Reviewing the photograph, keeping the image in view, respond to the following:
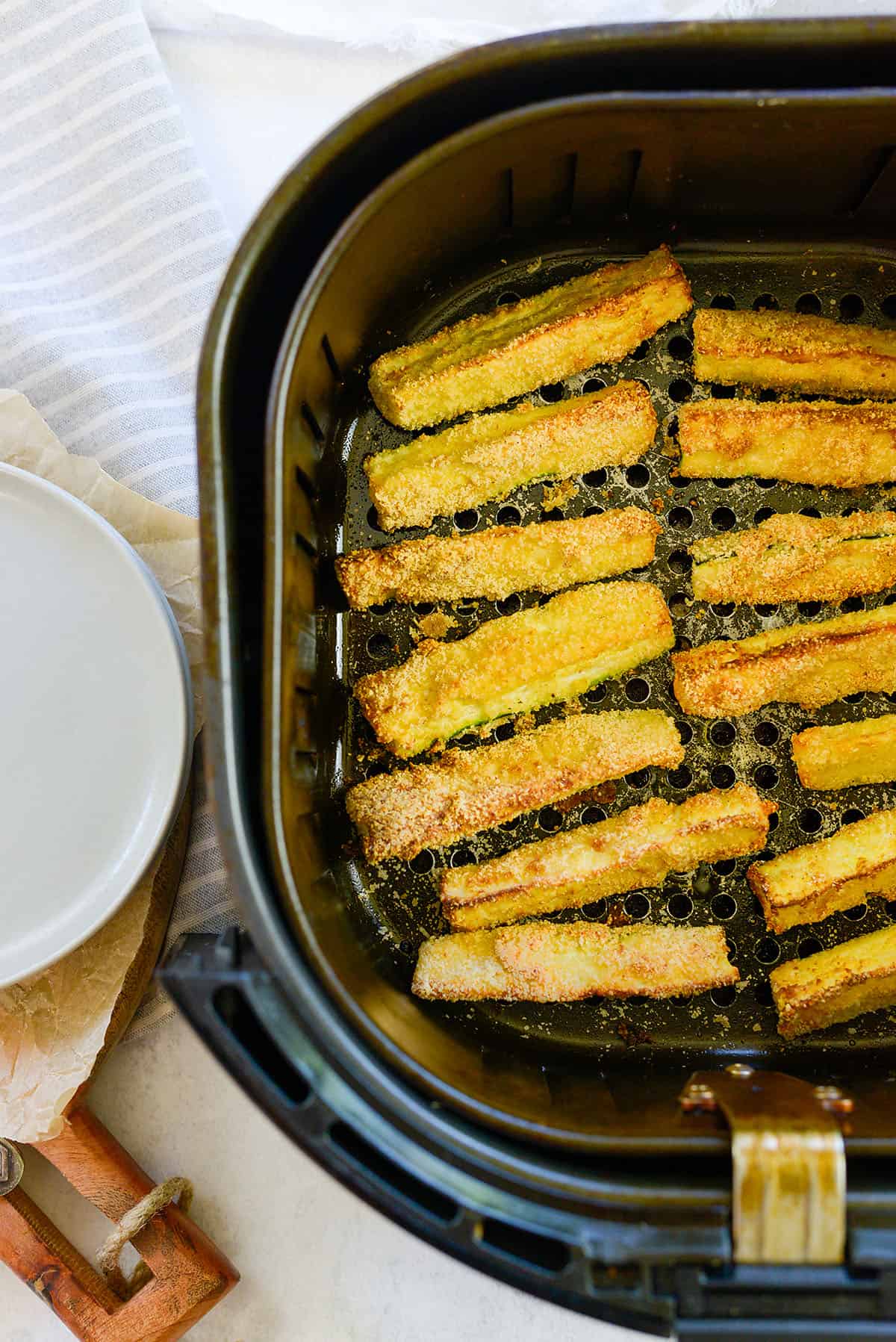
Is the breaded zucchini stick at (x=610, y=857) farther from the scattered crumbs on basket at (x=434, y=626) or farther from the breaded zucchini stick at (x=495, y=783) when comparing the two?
the scattered crumbs on basket at (x=434, y=626)

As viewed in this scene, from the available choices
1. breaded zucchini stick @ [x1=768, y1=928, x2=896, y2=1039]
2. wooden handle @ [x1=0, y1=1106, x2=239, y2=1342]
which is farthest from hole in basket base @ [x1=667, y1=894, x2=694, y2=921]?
wooden handle @ [x1=0, y1=1106, x2=239, y2=1342]

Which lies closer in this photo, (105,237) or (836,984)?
(836,984)

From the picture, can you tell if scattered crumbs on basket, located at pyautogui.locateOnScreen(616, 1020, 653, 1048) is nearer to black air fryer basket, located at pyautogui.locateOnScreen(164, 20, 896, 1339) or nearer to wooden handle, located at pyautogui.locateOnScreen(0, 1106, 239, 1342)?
black air fryer basket, located at pyautogui.locateOnScreen(164, 20, 896, 1339)

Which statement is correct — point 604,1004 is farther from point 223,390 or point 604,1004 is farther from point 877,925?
point 223,390

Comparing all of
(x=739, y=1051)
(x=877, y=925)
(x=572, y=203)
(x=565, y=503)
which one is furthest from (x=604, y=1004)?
(x=572, y=203)

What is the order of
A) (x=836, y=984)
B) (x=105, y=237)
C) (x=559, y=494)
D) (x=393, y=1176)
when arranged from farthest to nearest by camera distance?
1. (x=105, y=237)
2. (x=559, y=494)
3. (x=836, y=984)
4. (x=393, y=1176)

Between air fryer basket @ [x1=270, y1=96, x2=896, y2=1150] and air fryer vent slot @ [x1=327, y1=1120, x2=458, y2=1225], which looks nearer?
air fryer vent slot @ [x1=327, y1=1120, x2=458, y2=1225]

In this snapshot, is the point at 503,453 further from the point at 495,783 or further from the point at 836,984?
the point at 836,984

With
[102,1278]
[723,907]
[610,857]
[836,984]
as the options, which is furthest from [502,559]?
[102,1278]
